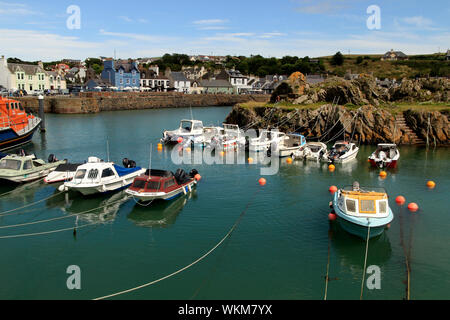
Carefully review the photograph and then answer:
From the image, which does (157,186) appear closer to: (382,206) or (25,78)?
(382,206)

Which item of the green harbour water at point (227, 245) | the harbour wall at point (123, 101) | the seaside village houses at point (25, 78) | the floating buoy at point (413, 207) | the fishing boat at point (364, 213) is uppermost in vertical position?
the seaside village houses at point (25, 78)

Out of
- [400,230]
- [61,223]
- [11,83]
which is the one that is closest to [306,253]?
[400,230]

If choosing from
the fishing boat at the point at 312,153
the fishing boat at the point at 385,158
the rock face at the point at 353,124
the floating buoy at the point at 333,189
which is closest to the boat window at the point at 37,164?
the floating buoy at the point at 333,189

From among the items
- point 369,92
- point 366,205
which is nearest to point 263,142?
point 366,205

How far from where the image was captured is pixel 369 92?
66.7 meters

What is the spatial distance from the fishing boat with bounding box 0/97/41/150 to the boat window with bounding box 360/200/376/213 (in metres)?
43.8

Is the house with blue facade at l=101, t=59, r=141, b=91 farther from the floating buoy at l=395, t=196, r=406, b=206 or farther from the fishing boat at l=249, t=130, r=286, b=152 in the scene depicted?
the floating buoy at l=395, t=196, r=406, b=206

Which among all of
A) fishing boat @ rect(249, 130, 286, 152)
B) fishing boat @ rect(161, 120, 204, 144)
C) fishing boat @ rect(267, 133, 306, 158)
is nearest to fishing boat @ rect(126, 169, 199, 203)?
fishing boat @ rect(267, 133, 306, 158)

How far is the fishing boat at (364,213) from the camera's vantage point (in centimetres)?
2064

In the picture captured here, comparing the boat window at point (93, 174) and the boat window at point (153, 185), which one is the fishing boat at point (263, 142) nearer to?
the boat window at point (153, 185)

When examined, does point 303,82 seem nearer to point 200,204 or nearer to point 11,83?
point 200,204

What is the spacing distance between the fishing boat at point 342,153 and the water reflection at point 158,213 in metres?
19.8
